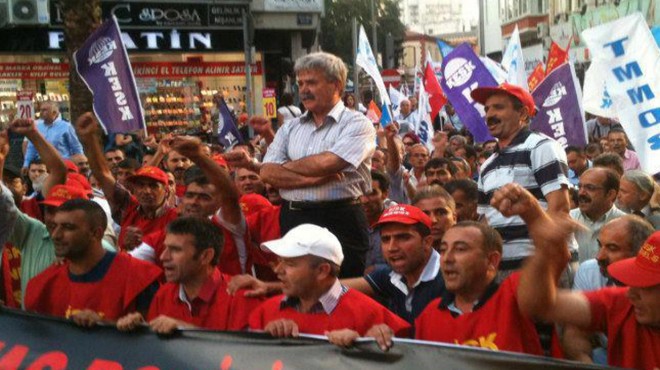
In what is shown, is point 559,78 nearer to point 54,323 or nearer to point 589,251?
point 589,251

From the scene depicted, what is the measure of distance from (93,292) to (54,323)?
48cm

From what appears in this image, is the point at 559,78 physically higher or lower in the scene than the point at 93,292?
higher

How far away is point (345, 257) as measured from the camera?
5262 mm

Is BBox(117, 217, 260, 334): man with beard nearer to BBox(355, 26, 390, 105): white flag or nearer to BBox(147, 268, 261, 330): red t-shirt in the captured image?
BBox(147, 268, 261, 330): red t-shirt

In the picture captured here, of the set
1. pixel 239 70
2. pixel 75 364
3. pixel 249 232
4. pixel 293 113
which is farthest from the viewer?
pixel 239 70

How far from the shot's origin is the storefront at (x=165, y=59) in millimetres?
23141

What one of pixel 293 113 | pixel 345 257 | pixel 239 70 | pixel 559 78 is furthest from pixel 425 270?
pixel 239 70

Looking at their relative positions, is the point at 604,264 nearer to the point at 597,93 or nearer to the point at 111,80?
the point at 597,93

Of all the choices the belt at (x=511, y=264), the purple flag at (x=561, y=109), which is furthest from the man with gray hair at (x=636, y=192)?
the purple flag at (x=561, y=109)

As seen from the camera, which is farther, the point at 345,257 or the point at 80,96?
the point at 80,96

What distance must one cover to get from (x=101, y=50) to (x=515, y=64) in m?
6.02

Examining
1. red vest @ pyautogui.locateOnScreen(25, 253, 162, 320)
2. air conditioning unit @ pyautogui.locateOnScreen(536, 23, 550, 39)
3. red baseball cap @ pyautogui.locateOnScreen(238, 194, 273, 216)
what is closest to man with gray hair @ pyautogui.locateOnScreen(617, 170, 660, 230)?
red baseball cap @ pyautogui.locateOnScreen(238, 194, 273, 216)

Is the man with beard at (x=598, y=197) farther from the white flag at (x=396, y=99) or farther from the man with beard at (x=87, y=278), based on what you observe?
the white flag at (x=396, y=99)

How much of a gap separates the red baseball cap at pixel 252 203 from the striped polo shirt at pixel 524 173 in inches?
66.2
